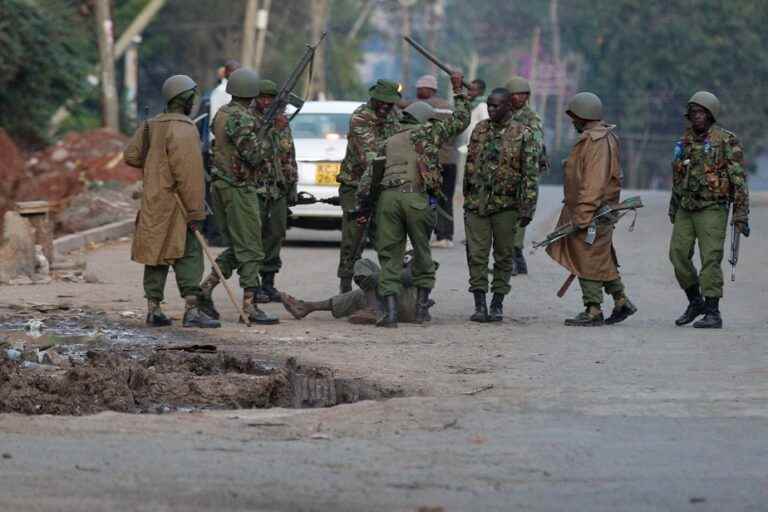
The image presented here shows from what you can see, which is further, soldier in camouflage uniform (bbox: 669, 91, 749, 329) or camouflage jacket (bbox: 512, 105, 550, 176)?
camouflage jacket (bbox: 512, 105, 550, 176)

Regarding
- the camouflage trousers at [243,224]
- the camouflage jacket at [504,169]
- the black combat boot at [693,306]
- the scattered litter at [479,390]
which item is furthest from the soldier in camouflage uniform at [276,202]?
the scattered litter at [479,390]

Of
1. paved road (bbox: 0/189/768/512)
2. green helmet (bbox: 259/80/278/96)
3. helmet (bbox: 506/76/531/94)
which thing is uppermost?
helmet (bbox: 506/76/531/94)

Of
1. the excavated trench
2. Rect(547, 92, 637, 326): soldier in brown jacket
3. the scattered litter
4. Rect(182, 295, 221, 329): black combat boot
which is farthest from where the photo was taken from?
Rect(547, 92, 637, 326): soldier in brown jacket

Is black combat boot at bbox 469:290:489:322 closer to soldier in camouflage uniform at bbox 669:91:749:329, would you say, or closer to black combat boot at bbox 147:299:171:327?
soldier in camouflage uniform at bbox 669:91:749:329

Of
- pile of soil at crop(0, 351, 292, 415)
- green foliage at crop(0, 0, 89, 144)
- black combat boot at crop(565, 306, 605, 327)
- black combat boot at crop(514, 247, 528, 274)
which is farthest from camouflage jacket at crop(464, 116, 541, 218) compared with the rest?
green foliage at crop(0, 0, 89, 144)

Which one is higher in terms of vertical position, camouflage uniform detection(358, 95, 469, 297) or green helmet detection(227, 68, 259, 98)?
green helmet detection(227, 68, 259, 98)

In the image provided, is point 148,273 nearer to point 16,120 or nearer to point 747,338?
point 747,338

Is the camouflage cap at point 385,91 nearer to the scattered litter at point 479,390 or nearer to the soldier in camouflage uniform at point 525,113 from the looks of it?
the soldier in camouflage uniform at point 525,113

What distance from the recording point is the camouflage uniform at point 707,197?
487 inches

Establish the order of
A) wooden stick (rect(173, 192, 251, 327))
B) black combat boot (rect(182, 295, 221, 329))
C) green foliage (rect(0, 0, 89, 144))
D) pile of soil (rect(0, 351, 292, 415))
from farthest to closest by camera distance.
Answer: green foliage (rect(0, 0, 89, 144))
black combat boot (rect(182, 295, 221, 329))
wooden stick (rect(173, 192, 251, 327))
pile of soil (rect(0, 351, 292, 415))

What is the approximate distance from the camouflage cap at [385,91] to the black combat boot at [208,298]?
5.97ft

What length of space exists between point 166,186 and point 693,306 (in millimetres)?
4077

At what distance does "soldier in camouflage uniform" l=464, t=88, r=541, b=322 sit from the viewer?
12.5m

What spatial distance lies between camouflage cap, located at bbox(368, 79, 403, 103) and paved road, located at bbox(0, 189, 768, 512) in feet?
5.86
